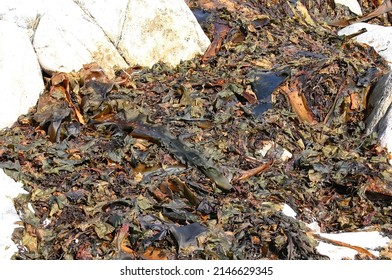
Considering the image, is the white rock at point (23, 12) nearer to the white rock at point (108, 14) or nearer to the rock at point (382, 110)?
the white rock at point (108, 14)

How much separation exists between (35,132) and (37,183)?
0.84 metres

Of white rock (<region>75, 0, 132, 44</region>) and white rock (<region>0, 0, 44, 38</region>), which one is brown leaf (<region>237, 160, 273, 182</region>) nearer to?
white rock (<region>75, 0, 132, 44</region>)

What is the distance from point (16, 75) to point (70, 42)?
0.76 m

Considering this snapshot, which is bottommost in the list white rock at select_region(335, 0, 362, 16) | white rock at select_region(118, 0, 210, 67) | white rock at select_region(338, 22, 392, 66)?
white rock at select_region(335, 0, 362, 16)

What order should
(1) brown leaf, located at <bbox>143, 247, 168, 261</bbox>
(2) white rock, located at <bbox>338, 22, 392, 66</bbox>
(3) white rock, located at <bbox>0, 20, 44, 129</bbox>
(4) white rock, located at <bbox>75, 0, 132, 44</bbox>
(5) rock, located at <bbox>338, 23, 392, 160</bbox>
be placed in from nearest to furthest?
(1) brown leaf, located at <bbox>143, 247, 168, 261</bbox> < (3) white rock, located at <bbox>0, 20, 44, 129</bbox> < (5) rock, located at <bbox>338, 23, 392, 160</bbox> < (4) white rock, located at <bbox>75, 0, 132, 44</bbox> < (2) white rock, located at <bbox>338, 22, 392, 66</bbox>

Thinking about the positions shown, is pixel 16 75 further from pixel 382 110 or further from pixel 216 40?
pixel 382 110

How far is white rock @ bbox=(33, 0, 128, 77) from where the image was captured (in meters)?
6.80

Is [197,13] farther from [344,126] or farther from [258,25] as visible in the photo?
[344,126]

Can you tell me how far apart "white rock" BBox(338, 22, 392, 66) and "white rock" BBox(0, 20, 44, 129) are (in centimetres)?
403

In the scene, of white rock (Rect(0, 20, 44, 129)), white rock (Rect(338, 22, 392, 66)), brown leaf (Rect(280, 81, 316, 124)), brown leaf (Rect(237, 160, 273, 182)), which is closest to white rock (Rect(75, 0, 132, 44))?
white rock (Rect(0, 20, 44, 129))

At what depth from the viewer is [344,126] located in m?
6.84

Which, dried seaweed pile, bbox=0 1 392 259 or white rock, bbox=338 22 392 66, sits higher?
dried seaweed pile, bbox=0 1 392 259

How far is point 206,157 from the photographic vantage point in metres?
5.75

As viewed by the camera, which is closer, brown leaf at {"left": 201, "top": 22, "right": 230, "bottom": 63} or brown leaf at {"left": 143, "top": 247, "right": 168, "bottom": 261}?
brown leaf at {"left": 143, "top": 247, "right": 168, "bottom": 261}
